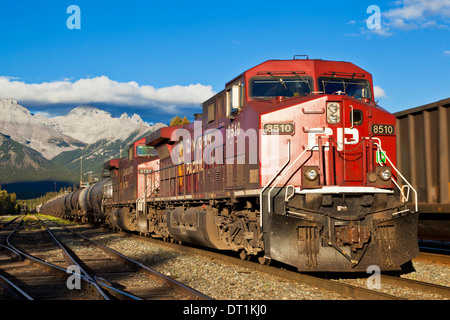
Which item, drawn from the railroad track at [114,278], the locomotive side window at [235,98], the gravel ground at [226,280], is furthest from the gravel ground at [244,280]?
the locomotive side window at [235,98]

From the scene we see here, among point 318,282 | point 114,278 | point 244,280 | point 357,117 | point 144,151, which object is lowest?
point 114,278

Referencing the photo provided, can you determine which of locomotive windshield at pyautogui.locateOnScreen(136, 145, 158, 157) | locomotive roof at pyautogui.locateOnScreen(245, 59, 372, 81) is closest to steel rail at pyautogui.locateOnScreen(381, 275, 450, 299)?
locomotive roof at pyautogui.locateOnScreen(245, 59, 372, 81)

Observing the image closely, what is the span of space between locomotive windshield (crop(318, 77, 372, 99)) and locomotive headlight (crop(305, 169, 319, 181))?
2045mm

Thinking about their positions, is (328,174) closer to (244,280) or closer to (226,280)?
(244,280)

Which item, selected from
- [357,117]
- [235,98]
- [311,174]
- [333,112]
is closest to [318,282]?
[311,174]

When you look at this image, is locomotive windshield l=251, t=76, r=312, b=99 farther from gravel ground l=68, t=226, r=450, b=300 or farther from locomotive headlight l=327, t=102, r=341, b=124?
gravel ground l=68, t=226, r=450, b=300

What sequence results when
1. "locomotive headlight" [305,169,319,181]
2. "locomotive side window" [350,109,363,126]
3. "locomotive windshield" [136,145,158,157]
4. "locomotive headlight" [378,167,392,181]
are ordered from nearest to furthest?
"locomotive headlight" [305,169,319,181] → "locomotive headlight" [378,167,392,181] → "locomotive side window" [350,109,363,126] → "locomotive windshield" [136,145,158,157]

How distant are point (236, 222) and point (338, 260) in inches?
122

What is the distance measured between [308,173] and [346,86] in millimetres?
2594

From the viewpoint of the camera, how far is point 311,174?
964cm

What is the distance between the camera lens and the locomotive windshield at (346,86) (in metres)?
10.9

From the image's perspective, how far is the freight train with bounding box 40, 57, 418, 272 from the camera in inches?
368
